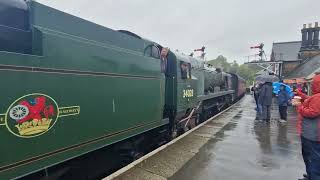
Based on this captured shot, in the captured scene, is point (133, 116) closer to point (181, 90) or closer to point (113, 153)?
point (113, 153)

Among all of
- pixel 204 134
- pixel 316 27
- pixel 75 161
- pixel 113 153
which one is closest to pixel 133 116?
pixel 113 153

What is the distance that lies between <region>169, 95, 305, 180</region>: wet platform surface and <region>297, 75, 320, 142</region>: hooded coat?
1.22 m

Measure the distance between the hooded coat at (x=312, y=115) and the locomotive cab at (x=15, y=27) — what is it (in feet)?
11.8

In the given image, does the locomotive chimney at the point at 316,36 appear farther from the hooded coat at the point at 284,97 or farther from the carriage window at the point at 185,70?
the carriage window at the point at 185,70

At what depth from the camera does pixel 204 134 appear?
8.70 meters

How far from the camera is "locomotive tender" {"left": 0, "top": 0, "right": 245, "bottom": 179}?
2.83 metres

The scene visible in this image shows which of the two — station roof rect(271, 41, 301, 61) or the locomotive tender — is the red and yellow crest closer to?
the locomotive tender

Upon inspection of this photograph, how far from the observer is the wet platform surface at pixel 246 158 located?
5.02 m

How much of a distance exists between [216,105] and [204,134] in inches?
296

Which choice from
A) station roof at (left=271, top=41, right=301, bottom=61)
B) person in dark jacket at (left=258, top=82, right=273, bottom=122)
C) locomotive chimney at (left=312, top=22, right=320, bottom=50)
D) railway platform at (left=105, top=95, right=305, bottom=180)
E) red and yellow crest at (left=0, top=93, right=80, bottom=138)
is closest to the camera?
red and yellow crest at (left=0, top=93, right=80, bottom=138)

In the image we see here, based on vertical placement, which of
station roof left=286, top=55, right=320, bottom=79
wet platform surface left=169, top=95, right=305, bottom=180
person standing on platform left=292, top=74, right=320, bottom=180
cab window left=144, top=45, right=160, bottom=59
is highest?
station roof left=286, top=55, right=320, bottom=79

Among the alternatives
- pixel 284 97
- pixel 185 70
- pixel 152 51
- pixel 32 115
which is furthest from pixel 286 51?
pixel 32 115

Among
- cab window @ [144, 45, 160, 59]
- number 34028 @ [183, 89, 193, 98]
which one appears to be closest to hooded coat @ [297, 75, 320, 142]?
cab window @ [144, 45, 160, 59]

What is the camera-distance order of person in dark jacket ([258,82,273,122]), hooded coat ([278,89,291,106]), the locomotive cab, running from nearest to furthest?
the locomotive cab, person in dark jacket ([258,82,273,122]), hooded coat ([278,89,291,106])
